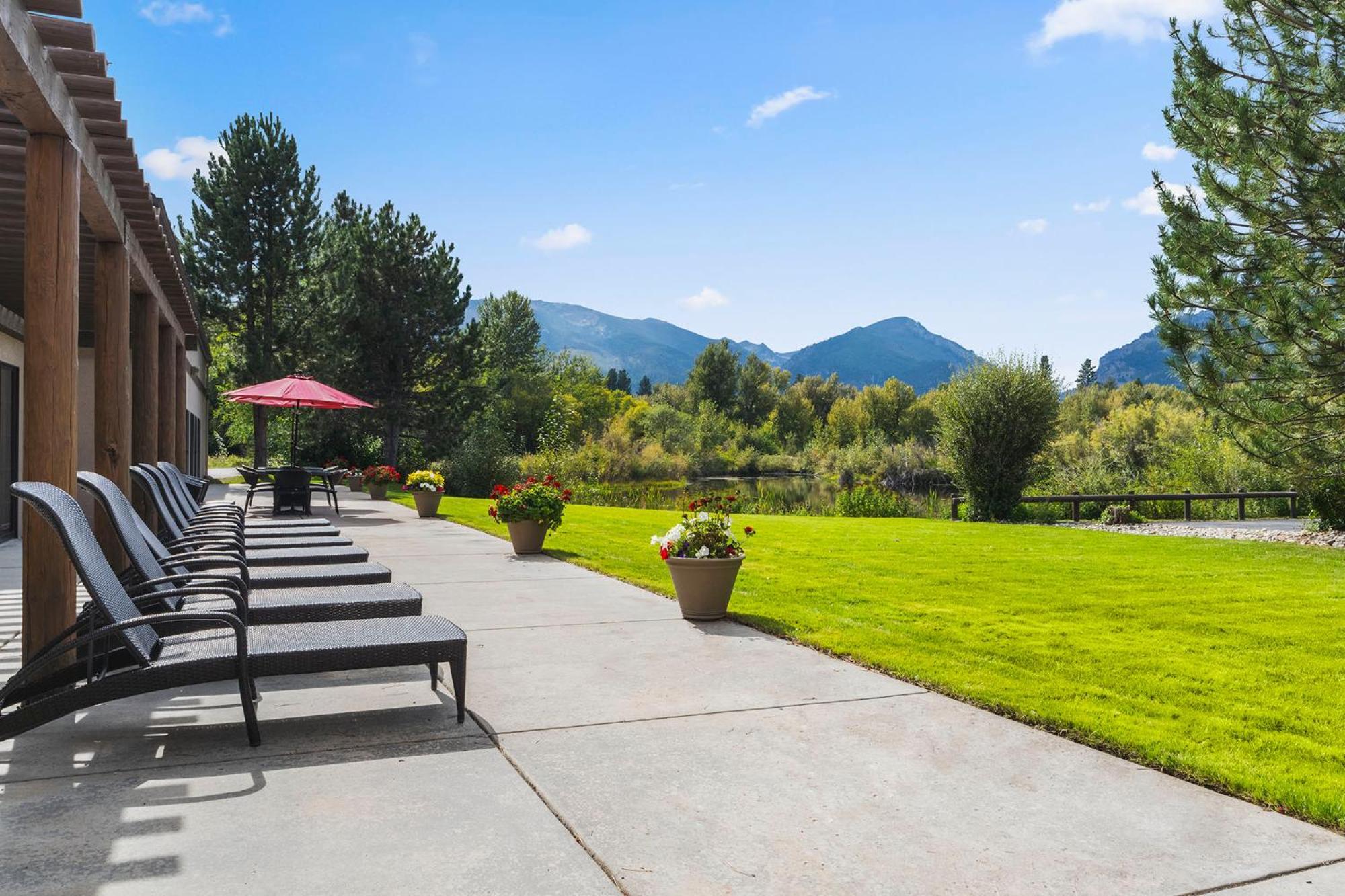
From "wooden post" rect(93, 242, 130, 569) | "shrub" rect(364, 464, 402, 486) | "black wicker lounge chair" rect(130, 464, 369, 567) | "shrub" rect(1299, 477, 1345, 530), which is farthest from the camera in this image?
"shrub" rect(364, 464, 402, 486)

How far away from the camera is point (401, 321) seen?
102ft

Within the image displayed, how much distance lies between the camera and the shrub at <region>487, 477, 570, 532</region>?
1073 centimetres

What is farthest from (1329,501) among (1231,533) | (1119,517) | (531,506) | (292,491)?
(292,491)

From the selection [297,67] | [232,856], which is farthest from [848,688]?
[297,67]

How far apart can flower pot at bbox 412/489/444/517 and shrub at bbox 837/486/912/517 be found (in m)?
10.3

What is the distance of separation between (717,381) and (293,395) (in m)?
56.1

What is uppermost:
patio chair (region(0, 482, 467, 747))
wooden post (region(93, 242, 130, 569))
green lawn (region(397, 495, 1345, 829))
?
wooden post (region(93, 242, 130, 569))

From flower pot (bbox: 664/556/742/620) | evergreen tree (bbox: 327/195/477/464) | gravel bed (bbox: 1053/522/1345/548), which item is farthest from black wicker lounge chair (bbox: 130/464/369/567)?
evergreen tree (bbox: 327/195/477/464)

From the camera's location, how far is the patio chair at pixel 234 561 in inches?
219

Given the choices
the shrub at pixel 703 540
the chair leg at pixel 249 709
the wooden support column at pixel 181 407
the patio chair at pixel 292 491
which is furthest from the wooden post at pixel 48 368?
the patio chair at pixel 292 491

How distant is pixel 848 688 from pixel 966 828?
6.04 ft

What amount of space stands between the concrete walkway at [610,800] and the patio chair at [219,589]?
0.39 m

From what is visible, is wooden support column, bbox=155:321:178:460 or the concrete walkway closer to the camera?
the concrete walkway

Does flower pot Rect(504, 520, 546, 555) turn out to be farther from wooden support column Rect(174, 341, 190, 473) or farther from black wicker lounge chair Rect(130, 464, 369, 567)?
wooden support column Rect(174, 341, 190, 473)
